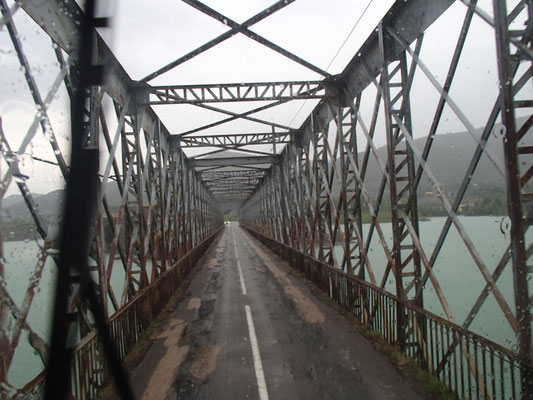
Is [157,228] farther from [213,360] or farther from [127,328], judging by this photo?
[213,360]

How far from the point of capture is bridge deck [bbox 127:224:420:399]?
546cm

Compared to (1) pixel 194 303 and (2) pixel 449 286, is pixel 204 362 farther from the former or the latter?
(2) pixel 449 286

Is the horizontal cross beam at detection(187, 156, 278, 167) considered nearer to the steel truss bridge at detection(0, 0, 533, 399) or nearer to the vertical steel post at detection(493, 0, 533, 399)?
the steel truss bridge at detection(0, 0, 533, 399)

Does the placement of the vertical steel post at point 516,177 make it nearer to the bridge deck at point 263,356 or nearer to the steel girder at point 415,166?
the steel girder at point 415,166

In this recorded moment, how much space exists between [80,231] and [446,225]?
14.8 ft

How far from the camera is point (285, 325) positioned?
8766mm

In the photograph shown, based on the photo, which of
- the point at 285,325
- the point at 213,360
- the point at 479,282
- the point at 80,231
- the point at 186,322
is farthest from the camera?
the point at 479,282

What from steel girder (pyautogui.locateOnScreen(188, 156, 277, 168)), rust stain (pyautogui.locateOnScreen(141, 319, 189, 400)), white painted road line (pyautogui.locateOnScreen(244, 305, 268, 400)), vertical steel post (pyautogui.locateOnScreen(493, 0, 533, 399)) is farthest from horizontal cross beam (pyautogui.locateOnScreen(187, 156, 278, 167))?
vertical steel post (pyautogui.locateOnScreen(493, 0, 533, 399))

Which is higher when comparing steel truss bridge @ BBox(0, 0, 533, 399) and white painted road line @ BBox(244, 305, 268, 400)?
steel truss bridge @ BBox(0, 0, 533, 399)

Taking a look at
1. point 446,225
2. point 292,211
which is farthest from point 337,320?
point 292,211

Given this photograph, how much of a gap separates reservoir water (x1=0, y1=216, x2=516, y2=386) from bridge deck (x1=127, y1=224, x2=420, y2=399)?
5.76 feet

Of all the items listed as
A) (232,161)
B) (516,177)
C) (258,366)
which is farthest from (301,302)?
(232,161)

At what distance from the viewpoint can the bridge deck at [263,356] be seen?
17.9 ft

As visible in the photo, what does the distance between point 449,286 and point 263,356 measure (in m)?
13.9
